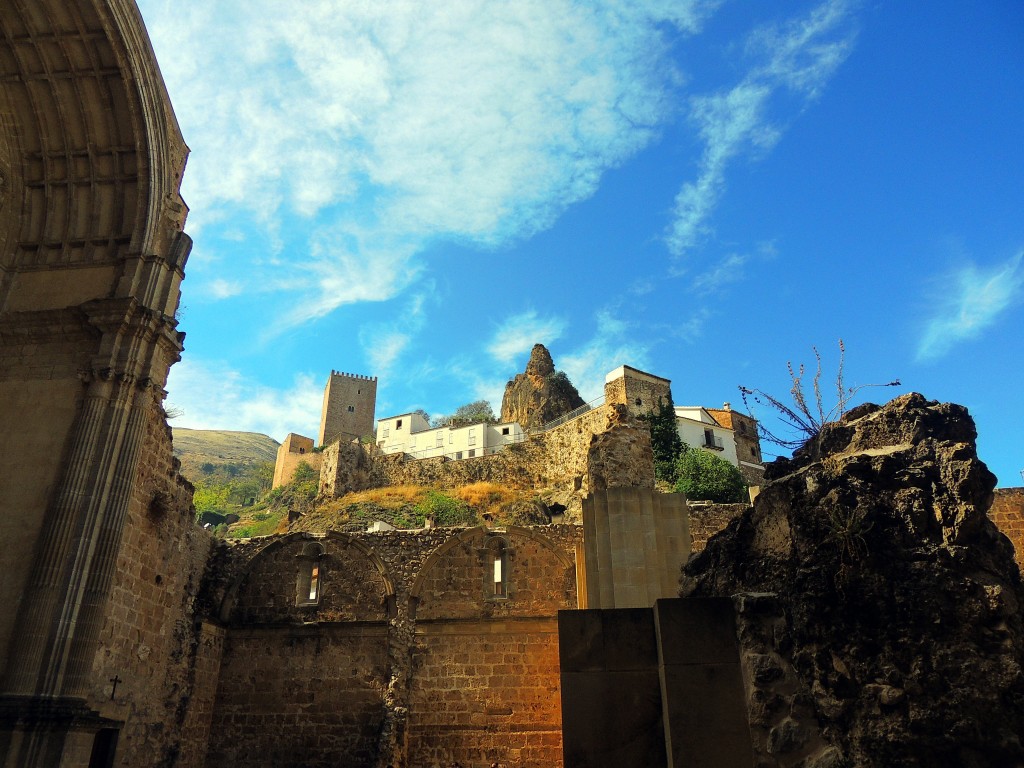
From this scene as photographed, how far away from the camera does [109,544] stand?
9852 millimetres

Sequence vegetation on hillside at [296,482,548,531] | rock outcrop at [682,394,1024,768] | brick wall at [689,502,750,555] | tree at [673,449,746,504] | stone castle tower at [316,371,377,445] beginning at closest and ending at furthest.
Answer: rock outcrop at [682,394,1024,768], brick wall at [689,502,750,555], tree at [673,449,746,504], vegetation on hillside at [296,482,548,531], stone castle tower at [316,371,377,445]

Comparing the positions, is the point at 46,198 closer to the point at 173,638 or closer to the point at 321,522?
the point at 173,638

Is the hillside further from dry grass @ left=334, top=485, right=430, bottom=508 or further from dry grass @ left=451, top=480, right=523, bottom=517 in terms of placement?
dry grass @ left=451, top=480, right=523, bottom=517

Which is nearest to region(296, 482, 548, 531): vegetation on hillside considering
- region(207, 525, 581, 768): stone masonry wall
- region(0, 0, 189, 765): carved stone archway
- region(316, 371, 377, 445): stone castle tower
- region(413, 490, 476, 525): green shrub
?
region(413, 490, 476, 525): green shrub

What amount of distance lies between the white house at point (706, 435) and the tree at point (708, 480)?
17.3 feet

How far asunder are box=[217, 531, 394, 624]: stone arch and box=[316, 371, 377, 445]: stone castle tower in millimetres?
59736

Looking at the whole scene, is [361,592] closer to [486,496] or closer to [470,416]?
[486,496]

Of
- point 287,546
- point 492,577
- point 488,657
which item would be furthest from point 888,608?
point 287,546

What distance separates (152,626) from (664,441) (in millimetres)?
31250

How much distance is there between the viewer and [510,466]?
46.5 meters

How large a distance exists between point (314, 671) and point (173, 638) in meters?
3.30

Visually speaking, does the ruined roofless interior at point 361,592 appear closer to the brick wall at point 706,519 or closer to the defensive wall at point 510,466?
the brick wall at point 706,519

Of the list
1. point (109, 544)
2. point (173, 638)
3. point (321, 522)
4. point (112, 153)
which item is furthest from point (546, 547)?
point (321, 522)

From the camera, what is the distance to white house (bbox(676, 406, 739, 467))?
144 ft
